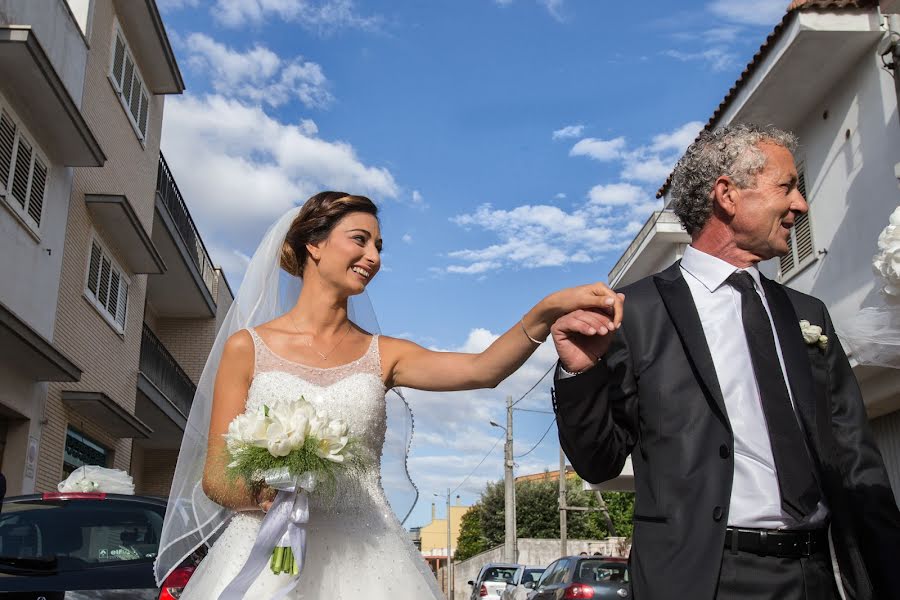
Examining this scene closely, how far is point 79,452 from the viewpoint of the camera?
17.8 m

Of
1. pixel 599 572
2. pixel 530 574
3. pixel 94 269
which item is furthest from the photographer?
pixel 530 574

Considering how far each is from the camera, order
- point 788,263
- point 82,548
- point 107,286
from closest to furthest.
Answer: point 82,548 < point 788,263 < point 107,286

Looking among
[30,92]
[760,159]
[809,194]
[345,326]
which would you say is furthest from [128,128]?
[760,159]

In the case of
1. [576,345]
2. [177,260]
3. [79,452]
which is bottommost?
[576,345]

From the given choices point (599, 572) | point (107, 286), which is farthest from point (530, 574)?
point (107, 286)

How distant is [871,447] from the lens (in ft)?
10.4

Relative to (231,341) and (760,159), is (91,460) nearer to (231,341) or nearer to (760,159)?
(231,341)

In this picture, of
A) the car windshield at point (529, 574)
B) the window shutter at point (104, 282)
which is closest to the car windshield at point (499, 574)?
the car windshield at point (529, 574)

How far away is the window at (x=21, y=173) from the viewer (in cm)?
1328

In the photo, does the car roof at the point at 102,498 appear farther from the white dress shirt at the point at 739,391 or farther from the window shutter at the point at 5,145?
the window shutter at the point at 5,145

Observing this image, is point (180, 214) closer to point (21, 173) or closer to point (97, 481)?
point (21, 173)

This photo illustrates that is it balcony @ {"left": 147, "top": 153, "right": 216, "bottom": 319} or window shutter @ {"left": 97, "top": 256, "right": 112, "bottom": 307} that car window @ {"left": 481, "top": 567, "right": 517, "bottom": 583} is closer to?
balcony @ {"left": 147, "top": 153, "right": 216, "bottom": 319}

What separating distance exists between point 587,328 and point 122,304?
726 inches

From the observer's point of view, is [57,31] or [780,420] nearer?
[780,420]
